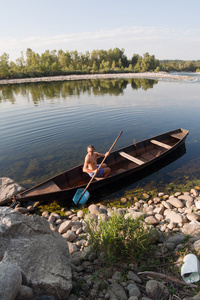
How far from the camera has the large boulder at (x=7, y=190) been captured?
24.8ft

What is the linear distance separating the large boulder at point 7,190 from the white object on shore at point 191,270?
6545mm

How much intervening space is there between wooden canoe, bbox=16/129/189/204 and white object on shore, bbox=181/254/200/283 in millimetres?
4875

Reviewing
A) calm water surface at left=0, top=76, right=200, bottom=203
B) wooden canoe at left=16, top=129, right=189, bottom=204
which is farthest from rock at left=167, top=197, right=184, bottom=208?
wooden canoe at left=16, top=129, right=189, bottom=204

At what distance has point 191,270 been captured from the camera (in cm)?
369

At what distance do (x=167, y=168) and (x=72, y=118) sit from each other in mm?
12309

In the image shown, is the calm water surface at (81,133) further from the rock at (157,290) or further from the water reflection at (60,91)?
the water reflection at (60,91)

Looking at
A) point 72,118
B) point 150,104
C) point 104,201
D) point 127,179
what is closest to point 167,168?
point 127,179

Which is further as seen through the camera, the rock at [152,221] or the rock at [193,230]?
the rock at [152,221]

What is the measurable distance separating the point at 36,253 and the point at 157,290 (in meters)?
2.42

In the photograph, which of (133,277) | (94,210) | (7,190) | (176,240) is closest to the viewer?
(133,277)

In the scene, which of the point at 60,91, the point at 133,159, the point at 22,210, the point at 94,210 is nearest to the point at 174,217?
the point at 94,210

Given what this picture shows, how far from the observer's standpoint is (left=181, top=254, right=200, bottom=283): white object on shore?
12.0ft

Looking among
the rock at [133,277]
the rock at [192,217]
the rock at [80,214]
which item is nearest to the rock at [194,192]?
the rock at [192,217]

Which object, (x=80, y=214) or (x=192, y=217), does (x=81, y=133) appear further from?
(x=192, y=217)
